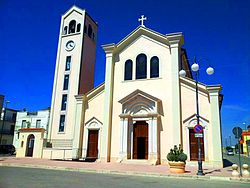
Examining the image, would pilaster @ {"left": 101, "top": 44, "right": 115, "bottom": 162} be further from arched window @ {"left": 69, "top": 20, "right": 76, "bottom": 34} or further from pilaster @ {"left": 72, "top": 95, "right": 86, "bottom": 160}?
arched window @ {"left": 69, "top": 20, "right": 76, "bottom": 34}

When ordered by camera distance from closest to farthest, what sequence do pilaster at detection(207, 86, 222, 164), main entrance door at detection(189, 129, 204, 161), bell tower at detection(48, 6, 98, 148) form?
pilaster at detection(207, 86, 222, 164) → main entrance door at detection(189, 129, 204, 161) → bell tower at detection(48, 6, 98, 148)

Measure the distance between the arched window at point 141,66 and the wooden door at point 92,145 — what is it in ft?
24.3

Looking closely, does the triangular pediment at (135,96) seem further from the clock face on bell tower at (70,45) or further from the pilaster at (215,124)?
the clock face on bell tower at (70,45)

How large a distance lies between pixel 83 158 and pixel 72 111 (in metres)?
6.86

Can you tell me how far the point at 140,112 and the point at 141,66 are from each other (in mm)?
4916

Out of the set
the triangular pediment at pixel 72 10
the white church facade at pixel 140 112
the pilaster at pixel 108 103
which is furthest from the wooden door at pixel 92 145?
the triangular pediment at pixel 72 10

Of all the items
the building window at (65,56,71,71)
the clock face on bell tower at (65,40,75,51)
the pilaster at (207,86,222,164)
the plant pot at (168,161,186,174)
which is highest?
the clock face on bell tower at (65,40,75,51)

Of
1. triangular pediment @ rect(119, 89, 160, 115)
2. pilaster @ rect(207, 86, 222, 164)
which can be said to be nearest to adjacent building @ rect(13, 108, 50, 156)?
triangular pediment @ rect(119, 89, 160, 115)

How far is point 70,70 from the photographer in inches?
1163

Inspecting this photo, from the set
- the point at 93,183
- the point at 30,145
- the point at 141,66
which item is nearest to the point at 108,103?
the point at 141,66

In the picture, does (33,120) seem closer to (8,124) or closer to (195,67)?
(8,124)

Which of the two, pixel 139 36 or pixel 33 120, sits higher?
pixel 139 36

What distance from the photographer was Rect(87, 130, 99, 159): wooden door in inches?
910

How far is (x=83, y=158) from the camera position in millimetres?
22906
